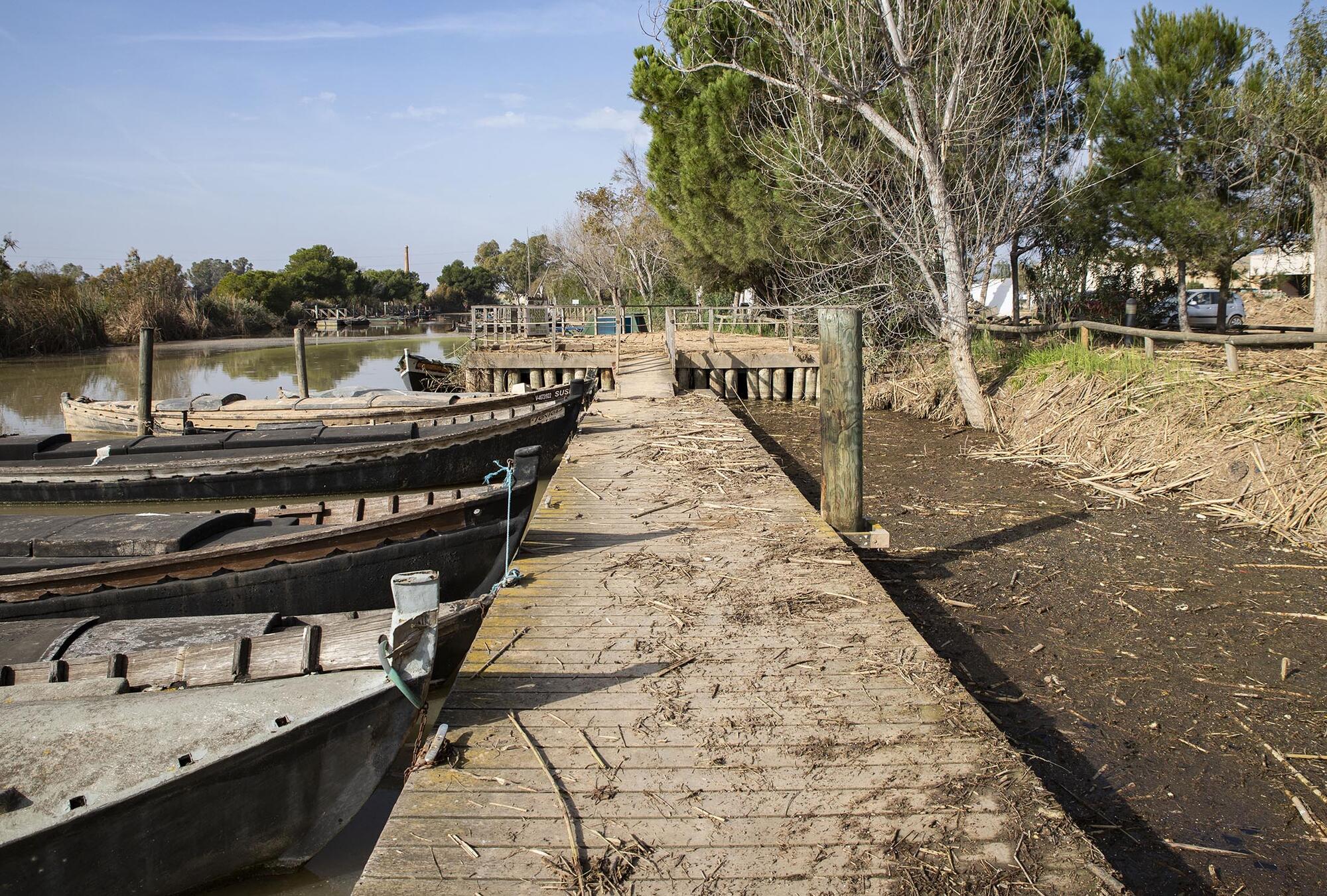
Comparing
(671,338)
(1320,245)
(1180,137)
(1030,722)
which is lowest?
(1030,722)

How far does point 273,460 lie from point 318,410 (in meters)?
4.01

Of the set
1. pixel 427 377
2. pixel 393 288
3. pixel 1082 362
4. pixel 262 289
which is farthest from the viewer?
pixel 393 288

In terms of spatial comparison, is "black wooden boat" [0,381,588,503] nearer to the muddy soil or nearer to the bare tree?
the muddy soil

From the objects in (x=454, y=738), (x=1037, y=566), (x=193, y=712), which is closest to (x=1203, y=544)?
(x=1037, y=566)

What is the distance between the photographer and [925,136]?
13.3 metres

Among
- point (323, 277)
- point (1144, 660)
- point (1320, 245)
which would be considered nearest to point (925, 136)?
point (1320, 245)

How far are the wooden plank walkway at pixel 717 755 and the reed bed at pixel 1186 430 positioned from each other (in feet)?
16.9

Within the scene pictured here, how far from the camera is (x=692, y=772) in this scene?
339 centimetres

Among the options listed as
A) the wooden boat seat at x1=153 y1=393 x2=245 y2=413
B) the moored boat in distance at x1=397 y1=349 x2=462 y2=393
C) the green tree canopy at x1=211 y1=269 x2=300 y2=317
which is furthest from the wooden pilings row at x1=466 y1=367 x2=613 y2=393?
the green tree canopy at x1=211 y1=269 x2=300 y2=317

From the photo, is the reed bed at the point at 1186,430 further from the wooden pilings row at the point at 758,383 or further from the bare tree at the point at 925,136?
the wooden pilings row at the point at 758,383

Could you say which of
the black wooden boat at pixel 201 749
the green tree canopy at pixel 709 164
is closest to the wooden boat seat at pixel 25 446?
the black wooden boat at pixel 201 749

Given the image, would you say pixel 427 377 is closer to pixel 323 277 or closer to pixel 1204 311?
pixel 1204 311

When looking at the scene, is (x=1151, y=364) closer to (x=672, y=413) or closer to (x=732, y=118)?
(x=672, y=413)

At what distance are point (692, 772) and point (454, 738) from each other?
1046 millimetres
